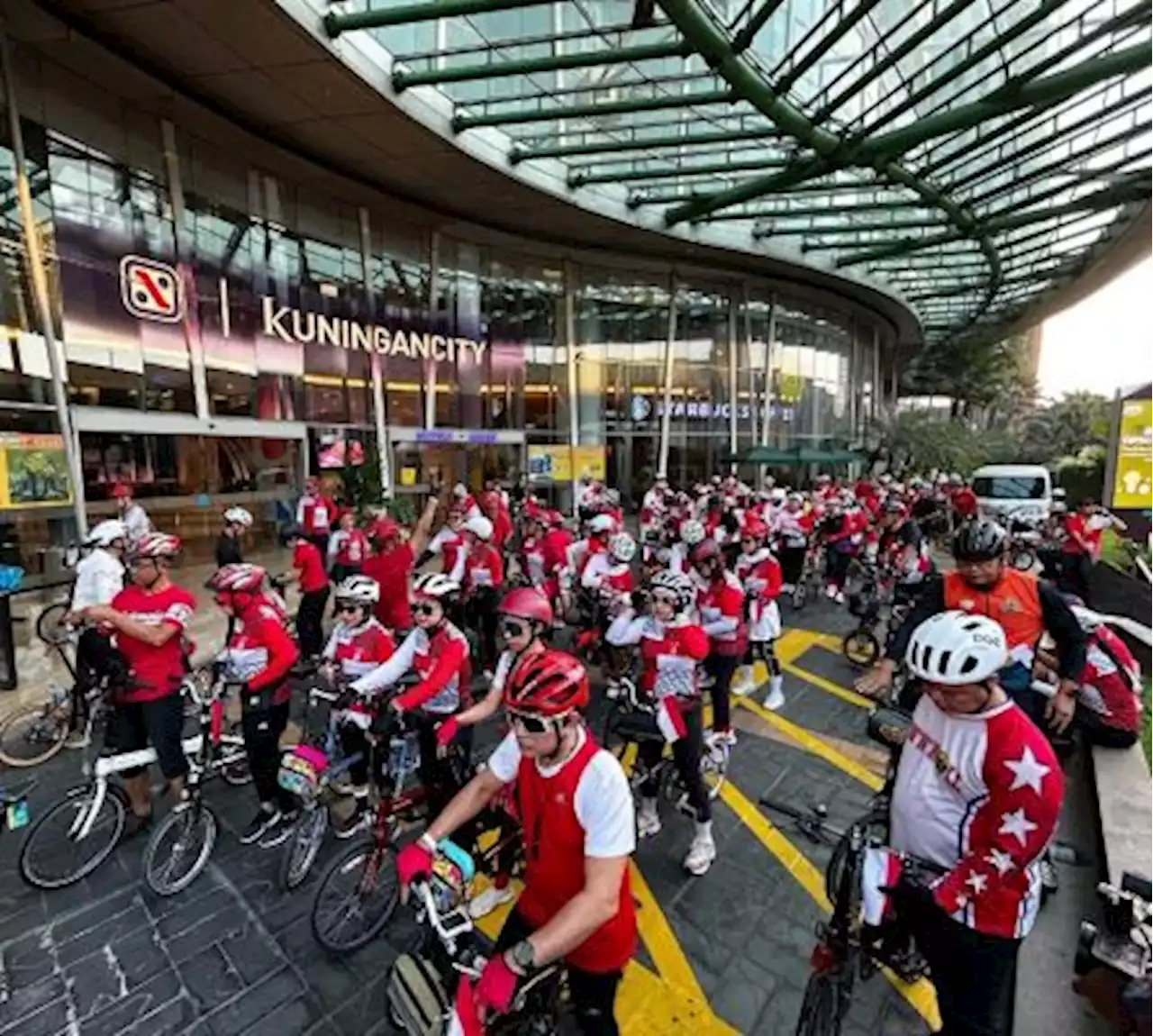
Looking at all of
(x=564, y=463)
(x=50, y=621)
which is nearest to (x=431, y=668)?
(x=50, y=621)

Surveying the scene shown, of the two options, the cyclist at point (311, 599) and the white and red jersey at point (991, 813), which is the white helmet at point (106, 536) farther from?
the white and red jersey at point (991, 813)

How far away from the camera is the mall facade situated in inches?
384

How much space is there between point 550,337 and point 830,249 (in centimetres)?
891

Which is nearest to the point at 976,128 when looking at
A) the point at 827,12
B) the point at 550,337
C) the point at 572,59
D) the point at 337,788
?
the point at 827,12

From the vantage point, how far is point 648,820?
4891mm

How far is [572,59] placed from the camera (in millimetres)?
9398

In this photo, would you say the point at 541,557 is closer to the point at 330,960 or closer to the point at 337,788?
the point at 337,788

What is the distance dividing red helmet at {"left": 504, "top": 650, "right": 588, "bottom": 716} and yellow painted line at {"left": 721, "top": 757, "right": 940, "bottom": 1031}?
250 centimetres

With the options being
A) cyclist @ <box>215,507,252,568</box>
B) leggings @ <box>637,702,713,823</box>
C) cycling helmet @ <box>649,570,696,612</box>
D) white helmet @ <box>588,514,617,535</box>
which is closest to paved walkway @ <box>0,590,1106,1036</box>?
leggings @ <box>637,702,713,823</box>

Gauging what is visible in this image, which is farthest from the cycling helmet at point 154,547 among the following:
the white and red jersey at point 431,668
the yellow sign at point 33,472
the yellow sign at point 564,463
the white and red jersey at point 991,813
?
the yellow sign at point 564,463

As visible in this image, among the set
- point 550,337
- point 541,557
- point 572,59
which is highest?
point 572,59

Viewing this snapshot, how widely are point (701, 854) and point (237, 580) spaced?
11.2 ft

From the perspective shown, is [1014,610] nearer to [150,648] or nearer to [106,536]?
[150,648]

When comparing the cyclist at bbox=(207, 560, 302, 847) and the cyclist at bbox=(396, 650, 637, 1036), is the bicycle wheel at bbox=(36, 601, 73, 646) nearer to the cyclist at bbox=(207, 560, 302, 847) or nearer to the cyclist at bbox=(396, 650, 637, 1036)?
the cyclist at bbox=(207, 560, 302, 847)
